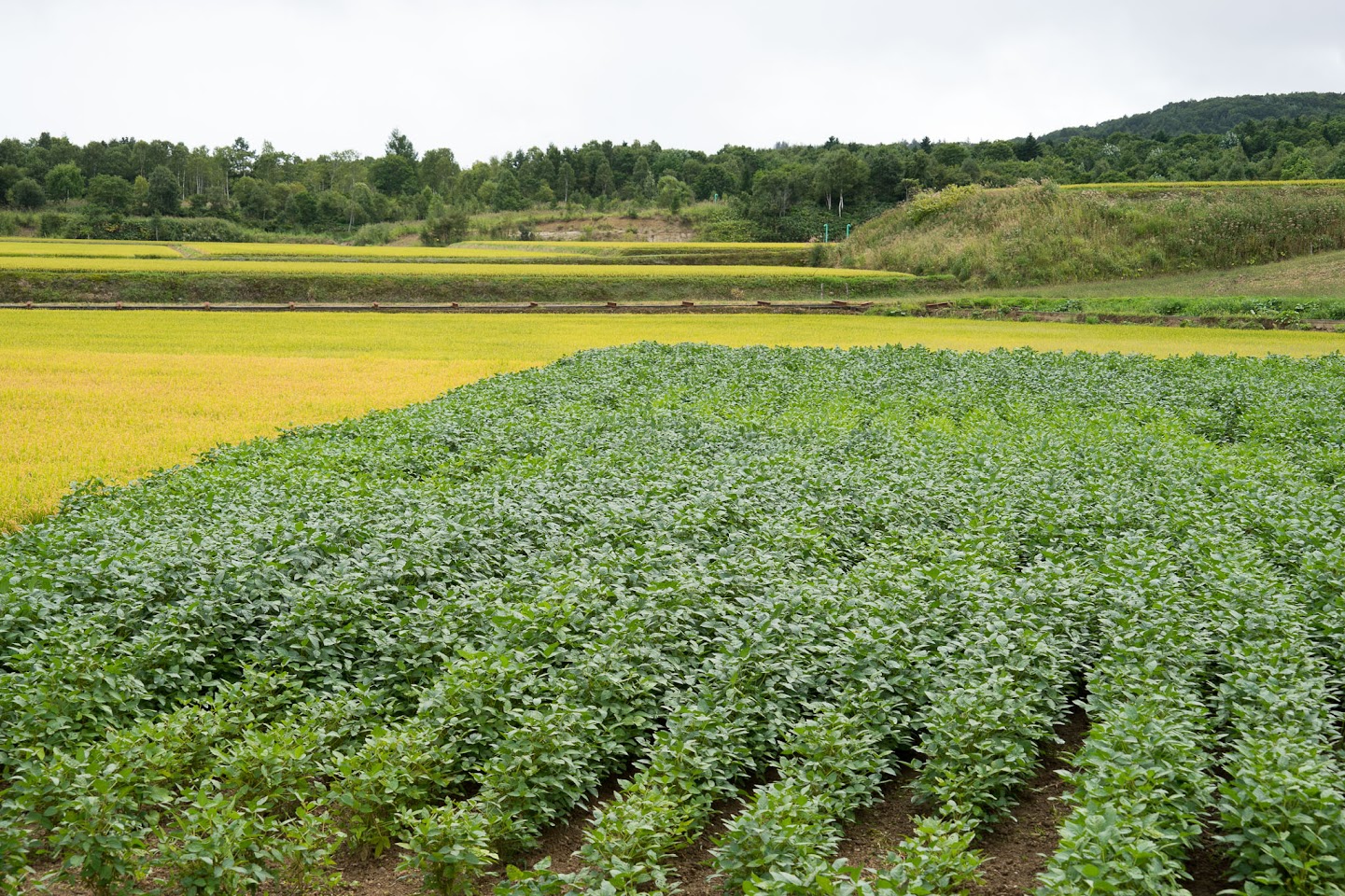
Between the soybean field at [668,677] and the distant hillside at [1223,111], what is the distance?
132 m

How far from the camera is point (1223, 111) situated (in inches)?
5335

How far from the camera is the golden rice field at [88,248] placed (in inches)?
2320

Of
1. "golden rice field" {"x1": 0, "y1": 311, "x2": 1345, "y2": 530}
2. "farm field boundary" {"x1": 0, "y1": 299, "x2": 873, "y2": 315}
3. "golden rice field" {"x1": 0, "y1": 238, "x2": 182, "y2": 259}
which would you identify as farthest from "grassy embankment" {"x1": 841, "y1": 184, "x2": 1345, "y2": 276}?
"golden rice field" {"x1": 0, "y1": 238, "x2": 182, "y2": 259}

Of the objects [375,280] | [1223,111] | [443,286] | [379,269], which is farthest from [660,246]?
[1223,111]

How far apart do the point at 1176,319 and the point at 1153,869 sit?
39.5 metres

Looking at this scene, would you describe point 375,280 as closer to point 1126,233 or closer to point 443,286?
point 443,286

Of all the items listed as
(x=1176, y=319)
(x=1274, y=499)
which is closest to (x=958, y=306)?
(x=1176, y=319)

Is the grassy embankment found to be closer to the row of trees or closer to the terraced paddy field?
the terraced paddy field

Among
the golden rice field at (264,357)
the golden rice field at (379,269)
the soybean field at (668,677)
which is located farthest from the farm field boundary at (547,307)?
the soybean field at (668,677)

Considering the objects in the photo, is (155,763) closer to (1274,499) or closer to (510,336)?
(1274,499)

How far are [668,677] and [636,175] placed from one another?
115082mm

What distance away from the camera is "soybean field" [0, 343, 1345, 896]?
16.0ft

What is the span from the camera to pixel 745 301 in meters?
50.8

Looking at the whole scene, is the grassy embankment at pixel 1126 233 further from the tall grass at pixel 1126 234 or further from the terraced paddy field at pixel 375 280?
the terraced paddy field at pixel 375 280
